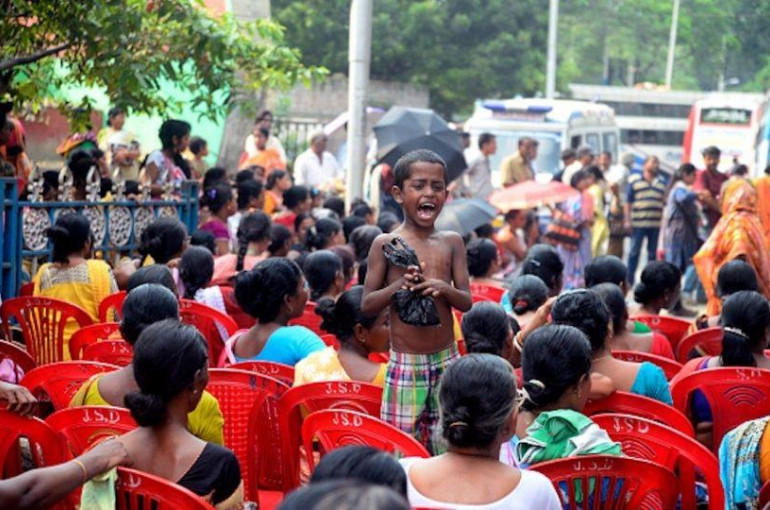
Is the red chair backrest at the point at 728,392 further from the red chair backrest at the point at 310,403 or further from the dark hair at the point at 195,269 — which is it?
the dark hair at the point at 195,269

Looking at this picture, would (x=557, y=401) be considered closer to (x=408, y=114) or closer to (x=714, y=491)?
(x=714, y=491)

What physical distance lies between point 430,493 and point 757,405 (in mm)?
2665

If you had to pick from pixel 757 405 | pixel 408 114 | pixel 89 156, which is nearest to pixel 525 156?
pixel 408 114

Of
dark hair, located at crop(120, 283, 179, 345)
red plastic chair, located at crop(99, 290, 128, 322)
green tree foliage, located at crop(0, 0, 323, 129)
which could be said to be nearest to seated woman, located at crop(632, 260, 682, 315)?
red plastic chair, located at crop(99, 290, 128, 322)

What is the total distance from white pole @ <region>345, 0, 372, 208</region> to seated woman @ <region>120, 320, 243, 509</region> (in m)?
8.63

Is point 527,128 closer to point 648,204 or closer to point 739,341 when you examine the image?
point 648,204

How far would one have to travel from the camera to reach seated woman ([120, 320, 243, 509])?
12.9ft

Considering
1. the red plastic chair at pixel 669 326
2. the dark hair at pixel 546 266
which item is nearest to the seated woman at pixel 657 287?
the red plastic chair at pixel 669 326

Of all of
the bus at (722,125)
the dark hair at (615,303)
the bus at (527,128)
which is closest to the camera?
the dark hair at (615,303)

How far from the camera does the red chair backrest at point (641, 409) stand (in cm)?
507

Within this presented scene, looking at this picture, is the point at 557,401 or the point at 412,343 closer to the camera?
the point at 557,401

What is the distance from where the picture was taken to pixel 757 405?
5.75m

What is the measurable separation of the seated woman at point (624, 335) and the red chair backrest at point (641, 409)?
1554mm

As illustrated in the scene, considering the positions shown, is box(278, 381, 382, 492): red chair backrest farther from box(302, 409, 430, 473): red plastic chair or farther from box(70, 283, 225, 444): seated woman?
box(302, 409, 430, 473): red plastic chair
